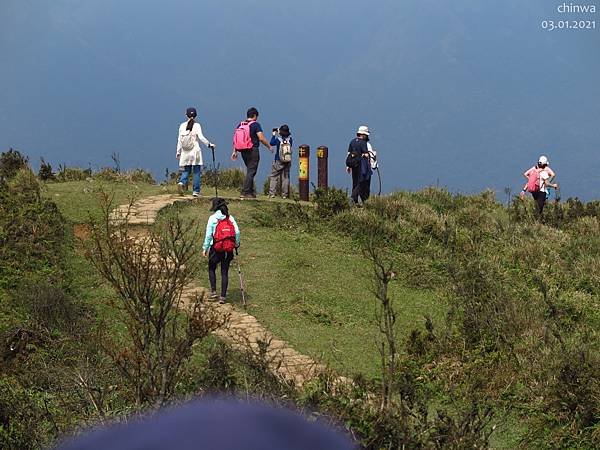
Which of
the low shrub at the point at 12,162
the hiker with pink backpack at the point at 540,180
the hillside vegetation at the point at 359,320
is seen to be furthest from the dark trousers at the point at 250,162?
the hiker with pink backpack at the point at 540,180

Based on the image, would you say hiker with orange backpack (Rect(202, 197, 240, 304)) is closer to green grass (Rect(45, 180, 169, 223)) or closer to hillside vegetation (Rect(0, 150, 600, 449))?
hillside vegetation (Rect(0, 150, 600, 449))

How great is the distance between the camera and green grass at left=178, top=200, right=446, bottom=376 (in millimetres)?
9734

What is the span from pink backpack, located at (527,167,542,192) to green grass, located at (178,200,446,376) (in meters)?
5.52

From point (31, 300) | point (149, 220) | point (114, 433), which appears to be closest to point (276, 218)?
point (149, 220)

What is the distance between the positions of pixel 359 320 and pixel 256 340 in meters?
3.13

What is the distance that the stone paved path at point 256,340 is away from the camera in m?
7.58

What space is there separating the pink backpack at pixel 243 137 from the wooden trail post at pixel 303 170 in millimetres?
1961

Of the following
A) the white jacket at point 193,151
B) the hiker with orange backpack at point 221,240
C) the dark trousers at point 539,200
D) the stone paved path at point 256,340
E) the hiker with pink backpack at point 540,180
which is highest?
the white jacket at point 193,151

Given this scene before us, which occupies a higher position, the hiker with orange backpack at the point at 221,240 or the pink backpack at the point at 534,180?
the pink backpack at the point at 534,180

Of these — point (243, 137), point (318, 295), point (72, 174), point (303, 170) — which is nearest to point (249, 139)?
point (243, 137)

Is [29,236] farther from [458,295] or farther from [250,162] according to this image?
[458,295]

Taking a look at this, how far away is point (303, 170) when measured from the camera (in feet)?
57.6

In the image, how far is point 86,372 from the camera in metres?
6.68

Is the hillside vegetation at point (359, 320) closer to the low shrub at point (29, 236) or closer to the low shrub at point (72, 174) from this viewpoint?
the low shrub at point (29, 236)
